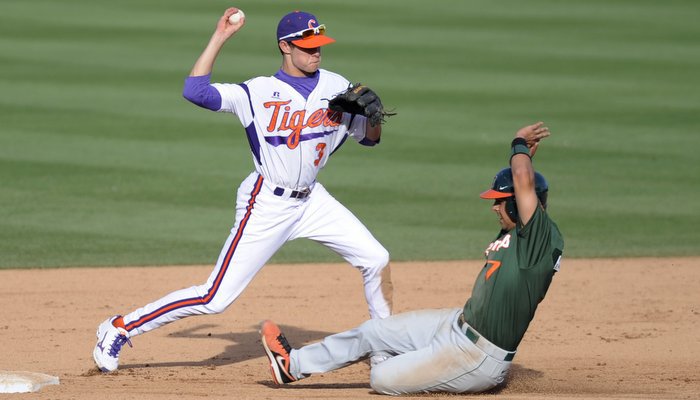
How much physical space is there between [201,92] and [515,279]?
6.62ft

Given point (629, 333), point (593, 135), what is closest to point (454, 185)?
point (593, 135)

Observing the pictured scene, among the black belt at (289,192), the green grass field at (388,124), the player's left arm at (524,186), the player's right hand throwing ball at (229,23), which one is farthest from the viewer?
the green grass field at (388,124)

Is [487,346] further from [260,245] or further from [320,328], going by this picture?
[320,328]

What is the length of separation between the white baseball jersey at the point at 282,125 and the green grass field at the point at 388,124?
326cm

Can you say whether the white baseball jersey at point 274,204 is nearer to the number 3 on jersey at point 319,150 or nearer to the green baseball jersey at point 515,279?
the number 3 on jersey at point 319,150

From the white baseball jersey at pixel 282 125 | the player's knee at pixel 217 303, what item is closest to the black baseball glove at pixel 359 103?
the white baseball jersey at pixel 282 125

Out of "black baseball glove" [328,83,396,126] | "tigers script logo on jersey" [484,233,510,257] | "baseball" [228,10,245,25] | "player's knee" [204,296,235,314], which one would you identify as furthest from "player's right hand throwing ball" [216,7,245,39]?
"tigers script logo on jersey" [484,233,510,257]

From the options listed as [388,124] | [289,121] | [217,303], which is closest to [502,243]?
[289,121]

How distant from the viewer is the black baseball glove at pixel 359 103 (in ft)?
19.7

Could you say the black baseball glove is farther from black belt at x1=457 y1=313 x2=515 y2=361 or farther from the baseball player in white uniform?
black belt at x1=457 y1=313 x2=515 y2=361

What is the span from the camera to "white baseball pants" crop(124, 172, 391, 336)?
19.9 ft

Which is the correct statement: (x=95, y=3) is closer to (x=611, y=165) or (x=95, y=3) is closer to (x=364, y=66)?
(x=364, y=66)

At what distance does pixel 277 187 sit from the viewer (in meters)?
6.10

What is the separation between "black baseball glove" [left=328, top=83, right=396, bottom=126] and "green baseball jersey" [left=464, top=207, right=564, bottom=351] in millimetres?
1166
